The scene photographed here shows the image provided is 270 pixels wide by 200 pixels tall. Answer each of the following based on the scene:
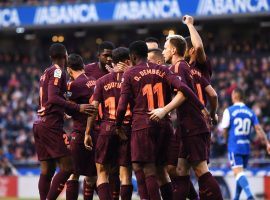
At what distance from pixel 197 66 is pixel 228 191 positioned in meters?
8.49

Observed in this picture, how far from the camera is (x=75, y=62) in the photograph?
40.8ft

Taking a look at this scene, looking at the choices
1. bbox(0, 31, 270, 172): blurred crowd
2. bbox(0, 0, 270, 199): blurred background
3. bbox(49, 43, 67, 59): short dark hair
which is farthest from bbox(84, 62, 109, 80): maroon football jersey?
bbox(0, 31, 270, 172): blurred crowd

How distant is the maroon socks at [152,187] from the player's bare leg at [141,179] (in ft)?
0.70

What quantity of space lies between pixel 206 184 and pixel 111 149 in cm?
165

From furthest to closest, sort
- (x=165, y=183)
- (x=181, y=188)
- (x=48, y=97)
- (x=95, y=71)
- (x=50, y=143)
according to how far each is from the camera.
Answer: (x=95, y=71)
(x=50, y=143)
(x=48, y=97)
(x=165, y=183)
(x=181, y=188)

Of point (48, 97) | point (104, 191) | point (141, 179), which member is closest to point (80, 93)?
point (48, 97)

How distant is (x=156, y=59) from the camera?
12273 millimetres

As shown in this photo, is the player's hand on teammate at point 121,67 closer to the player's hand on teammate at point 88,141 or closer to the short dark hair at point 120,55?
the short dark hair at point 120,55

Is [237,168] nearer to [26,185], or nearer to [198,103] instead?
[198,103]

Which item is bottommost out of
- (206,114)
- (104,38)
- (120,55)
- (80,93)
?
(206,114)

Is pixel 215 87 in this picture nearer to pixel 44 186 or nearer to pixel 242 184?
pixel 242 184

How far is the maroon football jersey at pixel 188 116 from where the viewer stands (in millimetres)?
10648

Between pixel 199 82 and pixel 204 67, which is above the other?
pixel 204 67

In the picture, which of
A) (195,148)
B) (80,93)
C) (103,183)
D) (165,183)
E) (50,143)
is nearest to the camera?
(195,148)
